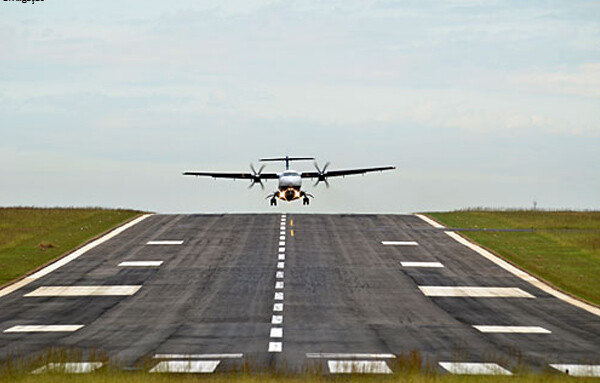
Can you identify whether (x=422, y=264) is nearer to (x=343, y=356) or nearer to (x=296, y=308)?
(x=296, y=308)

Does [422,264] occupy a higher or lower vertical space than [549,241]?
lower

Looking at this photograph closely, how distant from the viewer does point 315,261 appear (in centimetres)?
4409

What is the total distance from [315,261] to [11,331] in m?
19.8

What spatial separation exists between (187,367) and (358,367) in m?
3.97

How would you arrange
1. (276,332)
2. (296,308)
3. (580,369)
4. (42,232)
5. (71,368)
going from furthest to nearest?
(42,232) < (296,308) < (276,332) < (580,369) < (71,368)

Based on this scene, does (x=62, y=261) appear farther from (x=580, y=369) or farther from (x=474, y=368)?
(x=580, y=369)

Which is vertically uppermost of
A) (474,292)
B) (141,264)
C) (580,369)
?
(141,264)

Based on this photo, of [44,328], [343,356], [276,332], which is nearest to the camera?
[343,356]

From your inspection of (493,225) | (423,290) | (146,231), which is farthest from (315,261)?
(493,225)

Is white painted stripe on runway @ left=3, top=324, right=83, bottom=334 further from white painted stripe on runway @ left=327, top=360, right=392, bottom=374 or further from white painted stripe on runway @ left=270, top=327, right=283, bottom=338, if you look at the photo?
white painted stripe on runway @ left=327, top=360, right=392, bottom=374

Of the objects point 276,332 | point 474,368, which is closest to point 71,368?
point 276,332

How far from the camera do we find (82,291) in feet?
119

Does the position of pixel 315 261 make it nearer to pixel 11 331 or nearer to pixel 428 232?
pixel 428 232

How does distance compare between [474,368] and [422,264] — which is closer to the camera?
[474,368]
